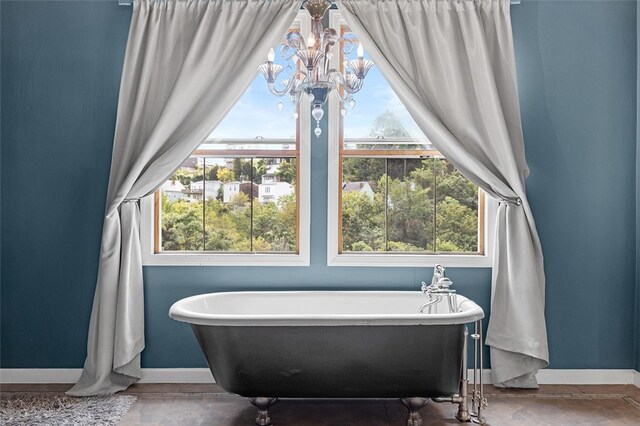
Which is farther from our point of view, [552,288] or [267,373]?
[552,288]

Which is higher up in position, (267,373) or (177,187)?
(177,187)

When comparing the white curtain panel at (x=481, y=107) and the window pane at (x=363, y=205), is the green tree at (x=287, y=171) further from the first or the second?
the white curtain panel at (x=481, y=107)

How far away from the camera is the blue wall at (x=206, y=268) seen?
11.1ft

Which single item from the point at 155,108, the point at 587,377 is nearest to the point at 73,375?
the point at 155,108

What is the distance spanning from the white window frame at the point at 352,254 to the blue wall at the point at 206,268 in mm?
61

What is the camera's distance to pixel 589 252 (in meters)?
3.39

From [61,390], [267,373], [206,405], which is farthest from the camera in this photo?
[61,390]

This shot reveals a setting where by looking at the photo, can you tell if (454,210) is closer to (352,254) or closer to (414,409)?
(352,254)

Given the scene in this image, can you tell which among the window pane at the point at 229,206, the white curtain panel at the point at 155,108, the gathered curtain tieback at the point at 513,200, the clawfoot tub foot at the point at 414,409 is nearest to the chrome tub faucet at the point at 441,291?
the clawfoot tub foot at the point at 414,409

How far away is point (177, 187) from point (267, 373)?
1514mm

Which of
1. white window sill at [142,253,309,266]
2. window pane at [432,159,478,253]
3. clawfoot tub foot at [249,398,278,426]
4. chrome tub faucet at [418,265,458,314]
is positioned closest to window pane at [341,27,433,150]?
window pane at [432,159,478,253]

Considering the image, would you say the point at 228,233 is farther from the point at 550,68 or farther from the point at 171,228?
the point at 550,68

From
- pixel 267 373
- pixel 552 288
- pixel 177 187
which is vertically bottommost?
pixel 267 373

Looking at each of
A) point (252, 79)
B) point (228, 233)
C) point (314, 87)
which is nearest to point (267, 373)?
point (228, 233)
